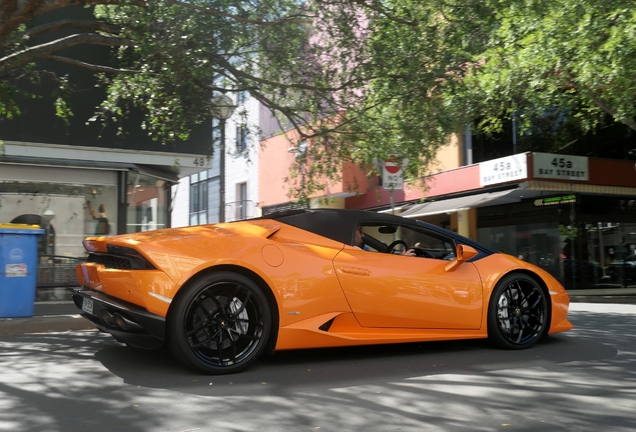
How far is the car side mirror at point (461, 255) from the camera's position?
5766mm

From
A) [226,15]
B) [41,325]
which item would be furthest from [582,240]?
[41,325]

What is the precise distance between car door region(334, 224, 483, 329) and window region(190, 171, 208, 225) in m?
30.6

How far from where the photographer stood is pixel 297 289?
511cm

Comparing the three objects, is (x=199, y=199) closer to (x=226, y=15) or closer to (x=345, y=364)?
(x=226, y=15)

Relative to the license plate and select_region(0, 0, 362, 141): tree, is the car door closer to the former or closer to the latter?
the license plate

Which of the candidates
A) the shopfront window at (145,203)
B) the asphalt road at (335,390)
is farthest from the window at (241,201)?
the asphalt road at (335,390)

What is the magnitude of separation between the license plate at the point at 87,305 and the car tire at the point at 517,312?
344cm

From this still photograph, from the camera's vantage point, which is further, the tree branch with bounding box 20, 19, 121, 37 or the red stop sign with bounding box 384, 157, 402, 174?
the red stop sign with bounding box 384, 157, 402, 174

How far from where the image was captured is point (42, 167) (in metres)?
13.4

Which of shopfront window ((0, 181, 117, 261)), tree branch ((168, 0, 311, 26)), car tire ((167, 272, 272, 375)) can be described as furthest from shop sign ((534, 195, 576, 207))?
car tire ((167, 272, 272, 375))

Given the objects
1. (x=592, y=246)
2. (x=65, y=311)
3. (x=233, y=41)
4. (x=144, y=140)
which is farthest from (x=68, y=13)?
(x=592, y=246)

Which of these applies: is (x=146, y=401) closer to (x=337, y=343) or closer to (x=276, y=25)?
(x=337, y=343)

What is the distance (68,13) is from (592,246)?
14736 mm

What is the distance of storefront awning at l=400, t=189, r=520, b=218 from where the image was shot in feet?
59.7
